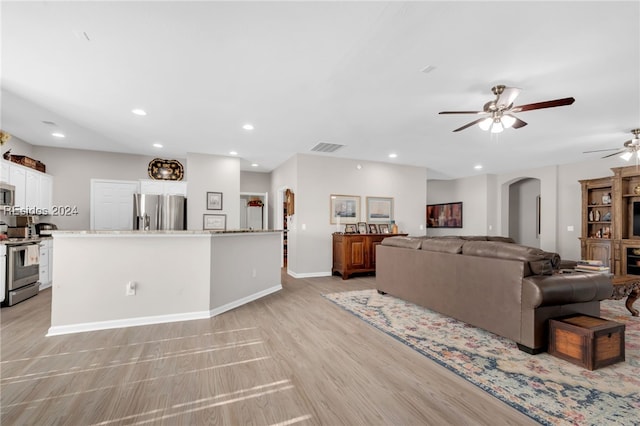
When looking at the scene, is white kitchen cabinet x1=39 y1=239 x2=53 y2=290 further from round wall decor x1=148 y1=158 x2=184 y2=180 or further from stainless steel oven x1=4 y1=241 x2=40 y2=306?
round wall decor x1=148 y1=158 x2=184 y2=180

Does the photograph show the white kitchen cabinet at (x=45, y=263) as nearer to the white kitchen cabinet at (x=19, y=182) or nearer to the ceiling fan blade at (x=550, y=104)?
the white kitchen cabinet at (x=19, y=182)

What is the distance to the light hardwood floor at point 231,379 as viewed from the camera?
1.74m

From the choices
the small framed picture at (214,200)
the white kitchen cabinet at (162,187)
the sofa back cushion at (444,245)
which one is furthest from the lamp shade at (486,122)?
the white kitchen cabinet at (162,187)

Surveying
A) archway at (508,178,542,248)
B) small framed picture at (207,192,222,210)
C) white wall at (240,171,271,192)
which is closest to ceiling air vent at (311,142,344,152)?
small framed picture at (207,192,222,210)

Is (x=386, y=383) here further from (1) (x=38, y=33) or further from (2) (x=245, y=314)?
(1) (x=38, y=33)

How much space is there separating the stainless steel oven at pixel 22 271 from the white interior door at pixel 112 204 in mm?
1578

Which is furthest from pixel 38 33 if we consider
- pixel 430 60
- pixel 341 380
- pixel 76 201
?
pixel 76 201

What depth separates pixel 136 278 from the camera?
3.31 metres

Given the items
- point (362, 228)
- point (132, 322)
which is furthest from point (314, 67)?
point (362, 228)

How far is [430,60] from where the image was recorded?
2637mm

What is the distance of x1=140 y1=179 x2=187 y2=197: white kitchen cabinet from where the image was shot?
6.55 m

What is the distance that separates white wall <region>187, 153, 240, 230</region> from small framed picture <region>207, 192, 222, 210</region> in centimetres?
6

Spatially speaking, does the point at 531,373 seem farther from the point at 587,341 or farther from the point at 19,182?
the point at 19,182

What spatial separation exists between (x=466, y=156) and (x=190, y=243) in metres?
5.85
